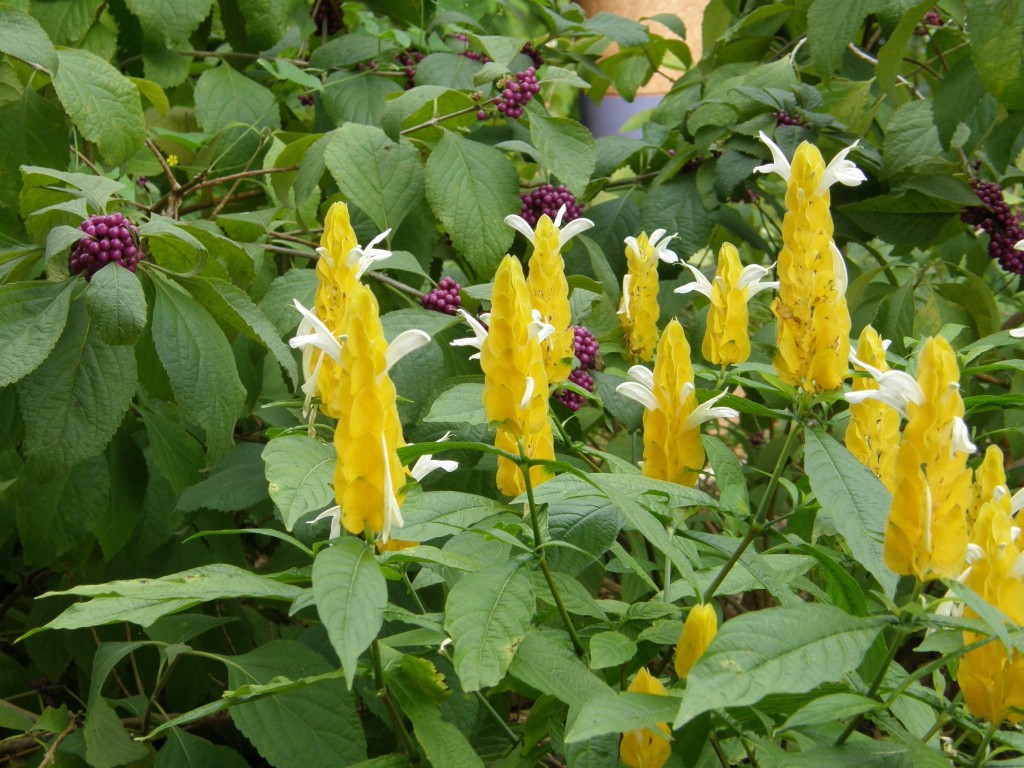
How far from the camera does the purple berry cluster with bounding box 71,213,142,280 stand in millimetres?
1049

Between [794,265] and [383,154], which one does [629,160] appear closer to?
[383,154]

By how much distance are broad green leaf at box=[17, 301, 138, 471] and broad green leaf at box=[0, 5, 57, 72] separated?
0.98 ft

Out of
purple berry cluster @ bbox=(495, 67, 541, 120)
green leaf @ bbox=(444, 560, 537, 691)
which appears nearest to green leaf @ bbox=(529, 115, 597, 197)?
purple berry cluster @ bbox=(495, 67, 541, 120)

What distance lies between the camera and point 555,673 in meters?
0.74

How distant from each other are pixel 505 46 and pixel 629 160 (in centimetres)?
39

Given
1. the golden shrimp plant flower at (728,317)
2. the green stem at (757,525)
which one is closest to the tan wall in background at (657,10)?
the golden shrimp plant flower at (728,317)

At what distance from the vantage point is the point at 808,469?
0.78 metres

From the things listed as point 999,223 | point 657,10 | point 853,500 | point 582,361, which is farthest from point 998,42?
point 657,10

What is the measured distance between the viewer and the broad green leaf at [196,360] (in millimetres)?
1087

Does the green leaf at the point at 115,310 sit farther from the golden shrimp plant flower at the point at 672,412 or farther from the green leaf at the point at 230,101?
the green leaf at the point at 230,101

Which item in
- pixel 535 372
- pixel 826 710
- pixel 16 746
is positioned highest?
pixel 535 372

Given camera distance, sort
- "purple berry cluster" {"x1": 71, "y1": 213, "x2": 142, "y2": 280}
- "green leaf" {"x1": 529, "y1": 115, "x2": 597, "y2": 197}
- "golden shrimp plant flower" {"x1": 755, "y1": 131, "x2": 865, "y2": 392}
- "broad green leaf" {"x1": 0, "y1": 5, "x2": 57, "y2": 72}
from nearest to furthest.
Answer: "golden shrimp plant flower" {"x1": 755, "y1": 131, "x2": 865, "y2": 392}, "purple berry cluster" {"x1": 71, "y1": 213, "x2": 142, "y2": 280}, "broad green leaf" {"x1": 0, "y1": 5, "x2": 57, "y2": 72}, "green leaf" {"x1": 529, "y1": 115, "x2": 597, "y2": 197}

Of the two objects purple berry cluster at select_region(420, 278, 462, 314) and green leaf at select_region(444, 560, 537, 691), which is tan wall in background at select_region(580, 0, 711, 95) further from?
green leaf at select_region(444, 560, 537, 691)

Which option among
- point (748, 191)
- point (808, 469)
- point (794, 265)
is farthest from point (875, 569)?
point (748, 191)
